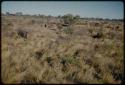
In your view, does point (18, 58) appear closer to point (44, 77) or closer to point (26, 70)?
point (26, 70)

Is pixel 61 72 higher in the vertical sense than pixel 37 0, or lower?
lower

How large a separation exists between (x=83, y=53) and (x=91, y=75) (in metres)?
2.10

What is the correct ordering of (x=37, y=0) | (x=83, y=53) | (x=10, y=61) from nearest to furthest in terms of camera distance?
(x=37, y=0) → (x=10, y=61) → (x=83, y=53)

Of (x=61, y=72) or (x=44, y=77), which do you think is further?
(x=61, y=72)

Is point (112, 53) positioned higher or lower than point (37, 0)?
lower

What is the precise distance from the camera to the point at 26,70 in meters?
4.68

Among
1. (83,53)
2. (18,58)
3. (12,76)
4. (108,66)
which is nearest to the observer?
(12,76)

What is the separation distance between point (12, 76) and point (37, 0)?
1767 mm

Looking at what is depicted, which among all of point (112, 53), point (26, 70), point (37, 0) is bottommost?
point (112, 53)

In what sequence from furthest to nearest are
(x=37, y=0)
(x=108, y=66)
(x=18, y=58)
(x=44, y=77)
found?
(x=108, y=66)
(x=18, y=58)
(x=44, y=77)
(x=37, y=0)

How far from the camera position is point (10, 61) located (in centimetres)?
482

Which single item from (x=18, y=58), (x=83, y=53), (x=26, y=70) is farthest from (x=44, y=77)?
(x=83, y=53)

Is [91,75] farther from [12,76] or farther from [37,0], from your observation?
[37,0]

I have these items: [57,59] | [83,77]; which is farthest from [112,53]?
[83,77]
